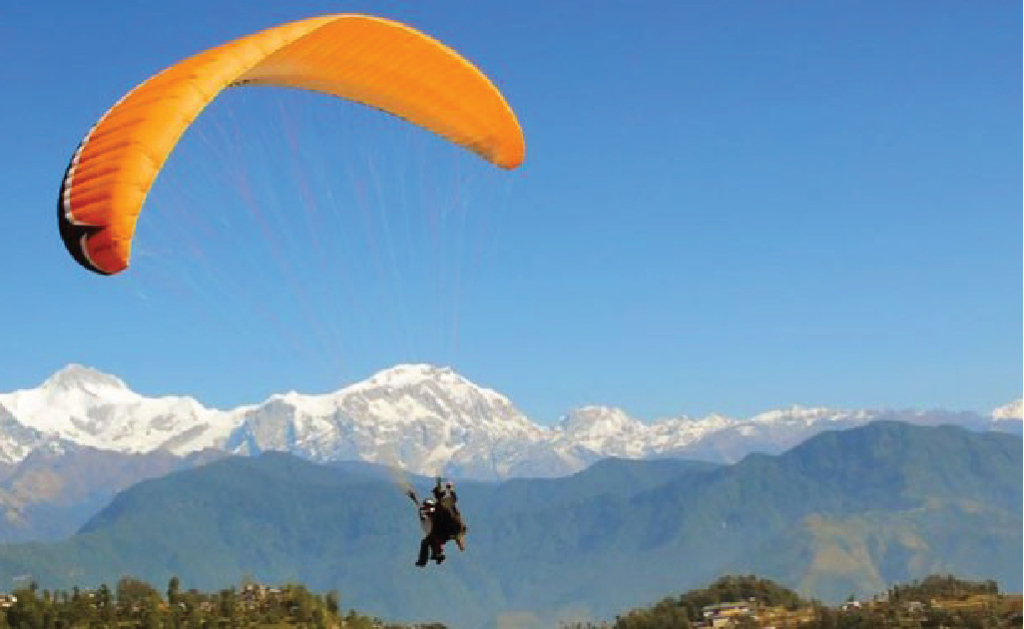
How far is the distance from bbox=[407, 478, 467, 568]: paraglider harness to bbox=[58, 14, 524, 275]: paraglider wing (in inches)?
457

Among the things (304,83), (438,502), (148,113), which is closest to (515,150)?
(304,83)

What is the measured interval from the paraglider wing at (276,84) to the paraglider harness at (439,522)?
38.1 ft

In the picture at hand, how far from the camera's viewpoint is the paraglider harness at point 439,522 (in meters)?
39.4

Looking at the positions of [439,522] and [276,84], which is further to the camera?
[276,84]

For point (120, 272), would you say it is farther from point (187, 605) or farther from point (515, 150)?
point (187, 605)

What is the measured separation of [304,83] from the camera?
41.9 meters

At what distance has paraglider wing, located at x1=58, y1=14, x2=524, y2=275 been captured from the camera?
102 feet

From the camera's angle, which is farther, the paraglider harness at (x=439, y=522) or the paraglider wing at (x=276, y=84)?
the paraglider harness at (x=439, y=522)

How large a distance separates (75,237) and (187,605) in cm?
17340

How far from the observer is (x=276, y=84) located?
41.1m

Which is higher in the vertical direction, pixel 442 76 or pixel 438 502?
pixel 442 76

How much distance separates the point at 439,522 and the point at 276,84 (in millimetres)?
12649

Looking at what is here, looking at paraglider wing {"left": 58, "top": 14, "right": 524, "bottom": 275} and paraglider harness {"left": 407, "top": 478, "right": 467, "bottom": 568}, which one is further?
paraglider harness {"left": 407, "top": 478, "right": 467, "bottom": 568}

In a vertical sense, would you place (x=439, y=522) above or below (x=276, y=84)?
below
